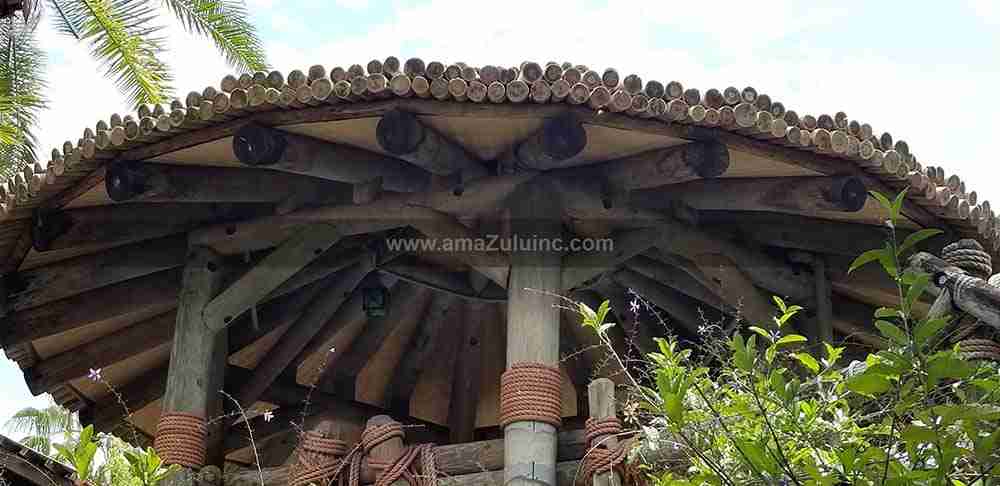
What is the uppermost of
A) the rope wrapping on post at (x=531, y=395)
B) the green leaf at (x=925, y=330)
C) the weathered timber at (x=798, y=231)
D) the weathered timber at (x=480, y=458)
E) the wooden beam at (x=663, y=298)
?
the wooden beam at (x=663, y=298)

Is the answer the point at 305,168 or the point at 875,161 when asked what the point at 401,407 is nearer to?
the point at 305,168

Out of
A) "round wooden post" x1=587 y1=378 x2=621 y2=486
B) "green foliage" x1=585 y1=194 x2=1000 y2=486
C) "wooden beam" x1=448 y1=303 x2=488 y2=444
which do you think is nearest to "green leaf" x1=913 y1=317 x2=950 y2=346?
"green foliage" x1=585 y1=194 x2=1000 y2=486

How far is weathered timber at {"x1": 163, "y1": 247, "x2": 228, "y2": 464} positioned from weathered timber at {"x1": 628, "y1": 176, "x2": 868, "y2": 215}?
250 cm

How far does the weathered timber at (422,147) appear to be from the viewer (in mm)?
7293

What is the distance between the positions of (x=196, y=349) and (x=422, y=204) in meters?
1.59

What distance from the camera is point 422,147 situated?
7.52 metres

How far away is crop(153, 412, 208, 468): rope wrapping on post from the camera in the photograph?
25.8 ft

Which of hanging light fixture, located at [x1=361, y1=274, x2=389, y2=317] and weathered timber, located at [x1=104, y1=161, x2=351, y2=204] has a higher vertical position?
hanging light fixture, located at [x1=361, y1=274, x2=389, y2=317]

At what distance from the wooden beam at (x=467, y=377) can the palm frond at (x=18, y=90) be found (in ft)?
16.8

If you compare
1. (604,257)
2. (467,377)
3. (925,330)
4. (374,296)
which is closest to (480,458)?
(604,257)

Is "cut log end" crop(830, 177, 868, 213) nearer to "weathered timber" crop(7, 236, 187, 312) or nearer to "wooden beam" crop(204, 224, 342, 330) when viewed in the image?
"wooden beam" crop(204, 224, 342, 330)

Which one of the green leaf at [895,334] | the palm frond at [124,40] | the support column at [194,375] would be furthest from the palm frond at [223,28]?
the green leaf at [895,334]

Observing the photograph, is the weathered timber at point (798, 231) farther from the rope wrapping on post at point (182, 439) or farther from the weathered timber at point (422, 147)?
the rope wrapping on post at point (182, 439)

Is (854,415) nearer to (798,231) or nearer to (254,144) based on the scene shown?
(254,144)
